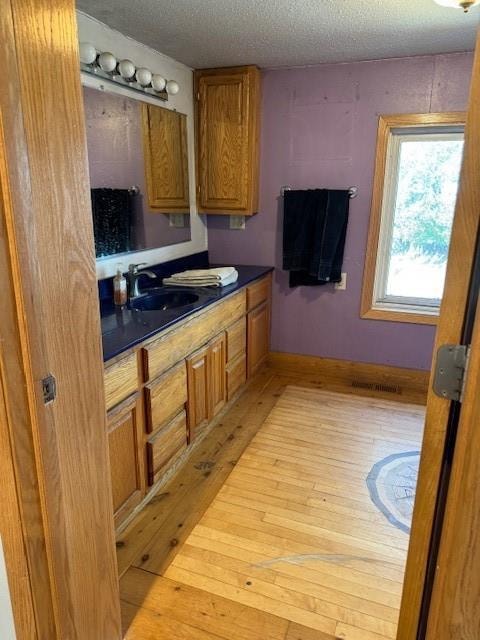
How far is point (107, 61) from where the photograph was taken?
224 centimetres

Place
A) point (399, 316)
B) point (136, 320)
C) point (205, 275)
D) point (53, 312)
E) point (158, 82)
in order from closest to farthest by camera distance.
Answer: point (53, 312)
point (136, 320)
point (158, 82)
point (205, 275)
point (399, 316)

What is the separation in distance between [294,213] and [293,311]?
0.77m

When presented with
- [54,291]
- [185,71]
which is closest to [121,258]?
[185,71]

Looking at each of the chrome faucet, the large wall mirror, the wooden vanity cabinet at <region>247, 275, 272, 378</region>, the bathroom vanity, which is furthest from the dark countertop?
the wooden vanity cabinet at <region>247, 275, 272, 378</region>

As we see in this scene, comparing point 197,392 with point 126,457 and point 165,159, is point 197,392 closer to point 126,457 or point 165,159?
point 126,457

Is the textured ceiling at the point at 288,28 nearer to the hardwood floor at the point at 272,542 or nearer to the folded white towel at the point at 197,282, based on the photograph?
the folded white towel at the point at 197,282

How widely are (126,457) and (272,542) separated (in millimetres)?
708

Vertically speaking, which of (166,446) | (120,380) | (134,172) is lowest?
(166,446)

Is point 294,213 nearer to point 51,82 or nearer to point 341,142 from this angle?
point 341,142

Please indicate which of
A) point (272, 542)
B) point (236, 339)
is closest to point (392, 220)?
point (236, 339)

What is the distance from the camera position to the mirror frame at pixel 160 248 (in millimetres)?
2357

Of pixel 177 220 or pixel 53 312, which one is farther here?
pixel 177 220

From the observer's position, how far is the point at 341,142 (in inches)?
123

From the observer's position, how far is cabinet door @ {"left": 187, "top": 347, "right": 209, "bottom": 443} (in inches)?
93.1
